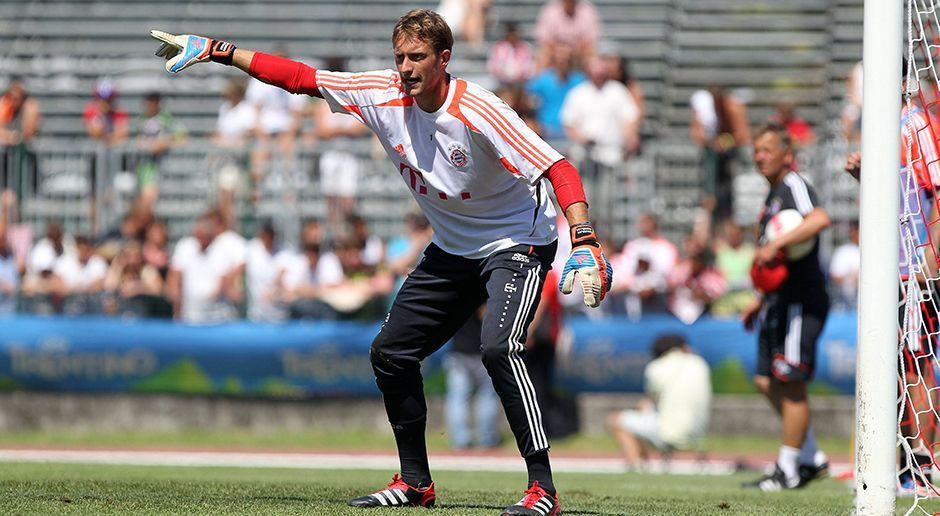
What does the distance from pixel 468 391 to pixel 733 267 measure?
3.33 meters

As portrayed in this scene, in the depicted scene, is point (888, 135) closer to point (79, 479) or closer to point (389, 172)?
point (79, 479)

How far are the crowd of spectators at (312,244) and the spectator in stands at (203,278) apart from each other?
0.05 feet

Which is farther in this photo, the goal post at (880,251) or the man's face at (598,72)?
the man's face at (598,72)

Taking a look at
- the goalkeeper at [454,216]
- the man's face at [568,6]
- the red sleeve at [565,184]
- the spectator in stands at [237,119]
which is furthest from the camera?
the man's face at [568,6]

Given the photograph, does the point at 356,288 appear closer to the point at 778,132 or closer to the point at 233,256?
the point at 233,256

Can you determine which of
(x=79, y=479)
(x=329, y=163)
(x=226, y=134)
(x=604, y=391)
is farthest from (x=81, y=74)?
(x=79, y=479)

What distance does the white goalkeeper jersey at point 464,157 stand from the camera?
6.36 meters

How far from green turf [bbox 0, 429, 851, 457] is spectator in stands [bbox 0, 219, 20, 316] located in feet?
4.66

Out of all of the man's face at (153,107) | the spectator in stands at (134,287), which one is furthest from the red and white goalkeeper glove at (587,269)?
the man's face at (153,107)

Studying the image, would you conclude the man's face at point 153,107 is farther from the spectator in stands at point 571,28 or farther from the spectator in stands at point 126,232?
the spectator in stands at point 571,28

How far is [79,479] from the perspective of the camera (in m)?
8.19

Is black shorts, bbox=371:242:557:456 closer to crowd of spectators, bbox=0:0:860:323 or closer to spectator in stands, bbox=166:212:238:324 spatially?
crowd of spectators, bbox=0:0:860:323

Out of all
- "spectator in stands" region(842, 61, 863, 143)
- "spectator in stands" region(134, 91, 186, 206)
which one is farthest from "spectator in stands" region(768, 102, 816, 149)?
"spectator in stands" region(134, 91, 186, 206)

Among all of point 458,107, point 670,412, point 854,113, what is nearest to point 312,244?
point 670,412
